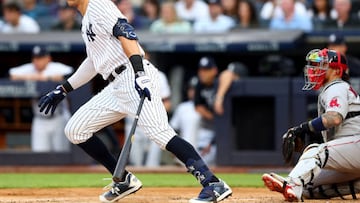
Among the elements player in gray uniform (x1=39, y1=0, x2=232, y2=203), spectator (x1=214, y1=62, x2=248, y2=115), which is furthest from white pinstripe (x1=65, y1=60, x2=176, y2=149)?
spectator (x1=214, y1=62, x2=248, y2=115)

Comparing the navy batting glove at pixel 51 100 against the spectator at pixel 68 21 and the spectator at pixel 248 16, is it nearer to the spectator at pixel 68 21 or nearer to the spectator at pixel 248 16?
the spectator at pixel 248 16

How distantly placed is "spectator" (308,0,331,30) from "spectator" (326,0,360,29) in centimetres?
11

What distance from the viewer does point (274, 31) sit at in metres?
12.6

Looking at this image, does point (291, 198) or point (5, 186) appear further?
point (5, 186)

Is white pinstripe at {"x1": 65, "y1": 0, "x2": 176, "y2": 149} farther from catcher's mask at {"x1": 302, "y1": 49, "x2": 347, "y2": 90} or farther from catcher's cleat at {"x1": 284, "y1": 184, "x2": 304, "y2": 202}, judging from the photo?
catcher's mask at {"x1": 302, "y1": 49, "x2": 347, "y2": 90}

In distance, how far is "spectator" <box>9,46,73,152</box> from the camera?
12.4 metres

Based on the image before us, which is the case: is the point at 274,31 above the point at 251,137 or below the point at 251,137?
above

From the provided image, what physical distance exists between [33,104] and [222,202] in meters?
6.27

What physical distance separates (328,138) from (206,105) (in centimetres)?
538

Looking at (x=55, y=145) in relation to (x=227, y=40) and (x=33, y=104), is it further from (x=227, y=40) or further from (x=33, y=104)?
(x=227, y=40)

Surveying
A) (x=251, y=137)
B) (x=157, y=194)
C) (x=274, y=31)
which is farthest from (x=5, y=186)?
(x=274, y=31)

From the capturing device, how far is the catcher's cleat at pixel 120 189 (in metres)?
7.13

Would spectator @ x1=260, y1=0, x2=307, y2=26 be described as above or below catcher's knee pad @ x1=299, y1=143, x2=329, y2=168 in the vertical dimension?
above

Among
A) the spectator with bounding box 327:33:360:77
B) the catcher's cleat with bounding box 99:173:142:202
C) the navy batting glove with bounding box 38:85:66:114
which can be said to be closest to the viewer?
the catcher's cleat with bounding box 99:173:142:202
